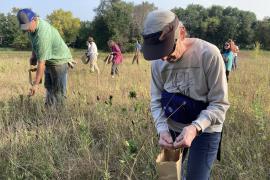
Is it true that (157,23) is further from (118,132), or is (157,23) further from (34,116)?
(34,116)

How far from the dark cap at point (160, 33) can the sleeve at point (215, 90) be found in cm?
28

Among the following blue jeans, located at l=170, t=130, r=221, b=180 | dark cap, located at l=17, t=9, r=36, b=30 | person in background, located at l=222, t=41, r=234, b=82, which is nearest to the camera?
blue jeans, located at l=170, t=130, r=221, b=180

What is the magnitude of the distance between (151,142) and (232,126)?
1250 millimetres

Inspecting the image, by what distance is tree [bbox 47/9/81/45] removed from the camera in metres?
77.7

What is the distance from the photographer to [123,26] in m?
71.6

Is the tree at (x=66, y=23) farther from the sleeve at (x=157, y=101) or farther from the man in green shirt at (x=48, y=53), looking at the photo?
the sleeve at (x=157, y=101)

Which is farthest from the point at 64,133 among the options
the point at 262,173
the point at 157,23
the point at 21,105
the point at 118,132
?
the point at 157,23

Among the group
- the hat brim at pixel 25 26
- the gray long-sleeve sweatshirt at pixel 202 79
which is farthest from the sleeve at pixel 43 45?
the gray long-sleeve sweatshirt at pixel 202 79

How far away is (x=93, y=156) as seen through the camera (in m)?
4.22

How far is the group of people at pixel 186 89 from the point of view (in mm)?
2389

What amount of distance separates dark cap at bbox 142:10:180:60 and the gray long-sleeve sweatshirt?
0.68 ft

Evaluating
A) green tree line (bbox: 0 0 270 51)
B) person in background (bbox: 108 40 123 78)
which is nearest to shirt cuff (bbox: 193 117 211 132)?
person in background (bbox: 108 40 123 78)

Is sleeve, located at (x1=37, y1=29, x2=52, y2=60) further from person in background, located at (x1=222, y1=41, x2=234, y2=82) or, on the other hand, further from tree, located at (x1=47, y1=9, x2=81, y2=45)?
tree, located at (x1=47, y1=9, x2=81, y2=45)

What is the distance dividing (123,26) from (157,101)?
229 feet
